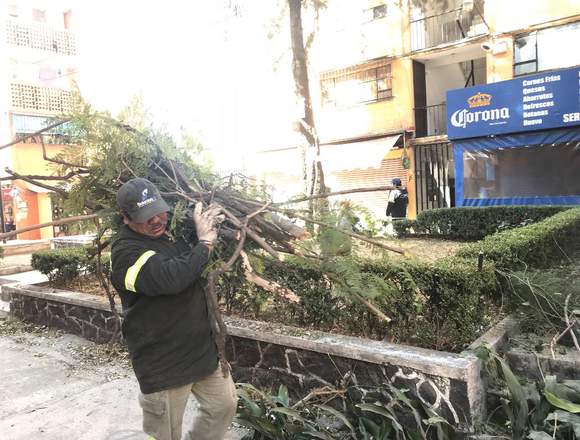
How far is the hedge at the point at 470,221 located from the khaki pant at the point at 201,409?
9149 millimetres

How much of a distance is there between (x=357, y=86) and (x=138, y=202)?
702 inches

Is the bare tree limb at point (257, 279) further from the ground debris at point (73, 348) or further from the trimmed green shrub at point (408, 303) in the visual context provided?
the ground debris at point (73, 348)

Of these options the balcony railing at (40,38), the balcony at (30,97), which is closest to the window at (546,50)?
the balcony at (30,97)

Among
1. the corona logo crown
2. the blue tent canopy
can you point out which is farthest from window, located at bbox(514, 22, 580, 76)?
the blue tent canopy

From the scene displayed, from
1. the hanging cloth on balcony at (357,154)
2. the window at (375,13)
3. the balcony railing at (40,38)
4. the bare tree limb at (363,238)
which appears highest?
the balcony railing at (40,38)

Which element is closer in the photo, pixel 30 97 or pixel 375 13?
pixel 375 13

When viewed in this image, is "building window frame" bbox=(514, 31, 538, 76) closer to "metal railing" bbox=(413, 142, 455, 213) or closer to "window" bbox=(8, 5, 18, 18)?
"metal railing" bbox=(413, 142, 455, 213)

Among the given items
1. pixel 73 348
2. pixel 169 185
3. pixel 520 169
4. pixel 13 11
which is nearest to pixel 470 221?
pixel 520 169

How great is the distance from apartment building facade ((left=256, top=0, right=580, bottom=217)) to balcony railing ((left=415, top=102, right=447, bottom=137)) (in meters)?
0.04

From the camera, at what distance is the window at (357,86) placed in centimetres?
1862

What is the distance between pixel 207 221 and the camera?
263 cm

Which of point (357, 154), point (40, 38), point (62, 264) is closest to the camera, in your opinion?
point (62, 264)

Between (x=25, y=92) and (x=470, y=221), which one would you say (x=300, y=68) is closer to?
(x=470, y=221)

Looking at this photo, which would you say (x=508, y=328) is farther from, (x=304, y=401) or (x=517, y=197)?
(x=517, y=197)
